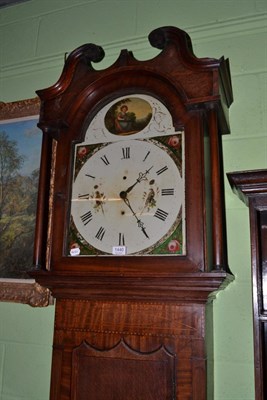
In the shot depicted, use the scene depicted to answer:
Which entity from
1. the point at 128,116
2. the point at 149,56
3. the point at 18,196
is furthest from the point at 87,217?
the point at 149,56

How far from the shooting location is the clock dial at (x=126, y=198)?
1.01 m

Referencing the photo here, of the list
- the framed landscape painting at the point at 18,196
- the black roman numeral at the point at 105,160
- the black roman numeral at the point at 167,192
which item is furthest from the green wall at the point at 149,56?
the black roman numeral at the point at 105,160

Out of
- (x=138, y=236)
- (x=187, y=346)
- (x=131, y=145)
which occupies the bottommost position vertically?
(x=187, y=346)

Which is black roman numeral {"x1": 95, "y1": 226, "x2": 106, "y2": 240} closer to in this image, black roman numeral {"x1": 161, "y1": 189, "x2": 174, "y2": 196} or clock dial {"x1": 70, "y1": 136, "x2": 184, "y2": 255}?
clock dial {"x1": 70, "y1": 136, "x2": 184, "y2": 255}

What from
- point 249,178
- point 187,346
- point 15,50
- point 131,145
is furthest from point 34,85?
point 187,346

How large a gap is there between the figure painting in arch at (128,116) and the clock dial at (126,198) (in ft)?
0.13

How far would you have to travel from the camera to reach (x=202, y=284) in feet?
2.98

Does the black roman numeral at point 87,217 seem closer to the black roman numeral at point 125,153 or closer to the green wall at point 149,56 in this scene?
the black roman numeral at point 125,153

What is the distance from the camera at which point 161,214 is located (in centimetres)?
101

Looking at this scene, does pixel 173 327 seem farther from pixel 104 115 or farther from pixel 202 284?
pixel 104 115

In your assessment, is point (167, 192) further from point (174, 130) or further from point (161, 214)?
point (174, 130)

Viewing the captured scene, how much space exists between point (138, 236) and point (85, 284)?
18 centimetres

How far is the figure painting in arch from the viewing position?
110 centimetres

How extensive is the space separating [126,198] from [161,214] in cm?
11
